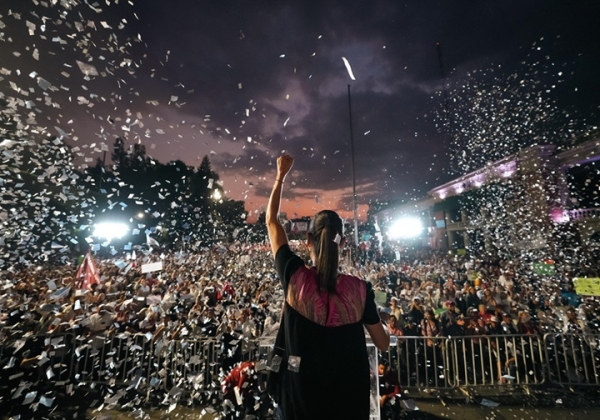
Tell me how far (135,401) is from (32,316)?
3658 mm

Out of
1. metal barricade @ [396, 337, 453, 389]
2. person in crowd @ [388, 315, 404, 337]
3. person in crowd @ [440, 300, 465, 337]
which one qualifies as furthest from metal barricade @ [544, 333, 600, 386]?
person in crowd @ [388, 315, 404, 337]

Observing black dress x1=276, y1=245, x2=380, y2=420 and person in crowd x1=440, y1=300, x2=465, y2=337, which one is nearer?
black dress x1=276, y1=245, x2=380, y2=420

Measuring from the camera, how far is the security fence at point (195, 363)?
6.25 m

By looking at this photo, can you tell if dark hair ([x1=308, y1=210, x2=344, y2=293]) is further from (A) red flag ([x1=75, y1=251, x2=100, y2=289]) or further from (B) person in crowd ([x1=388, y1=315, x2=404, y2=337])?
(A) red flag ([x1=75, y1=251, x2=100, y2=289])

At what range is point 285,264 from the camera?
179 centimetres

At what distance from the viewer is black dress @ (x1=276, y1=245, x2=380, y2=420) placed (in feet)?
5.22

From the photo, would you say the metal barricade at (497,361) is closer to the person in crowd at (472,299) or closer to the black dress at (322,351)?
the person in crowd at (472,299)

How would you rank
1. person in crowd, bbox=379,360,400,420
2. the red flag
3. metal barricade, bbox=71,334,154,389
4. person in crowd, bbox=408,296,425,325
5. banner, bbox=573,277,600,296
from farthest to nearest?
the red flag < person in crowd, bbox=408,296,425,325 < banner, bbox=573,277,600,296 < metal barricade, bbox=71,334,154,389 < person in crowd, bbox=379,360,400,420

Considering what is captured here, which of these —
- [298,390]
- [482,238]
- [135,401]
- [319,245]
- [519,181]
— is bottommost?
[135,401]

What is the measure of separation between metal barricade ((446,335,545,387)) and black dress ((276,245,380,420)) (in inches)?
242

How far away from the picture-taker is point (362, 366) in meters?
1.69

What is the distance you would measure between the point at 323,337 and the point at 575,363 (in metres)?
7.87

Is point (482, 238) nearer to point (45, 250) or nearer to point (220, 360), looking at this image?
point (220, 360)

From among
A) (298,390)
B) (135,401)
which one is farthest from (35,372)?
(298,390)
